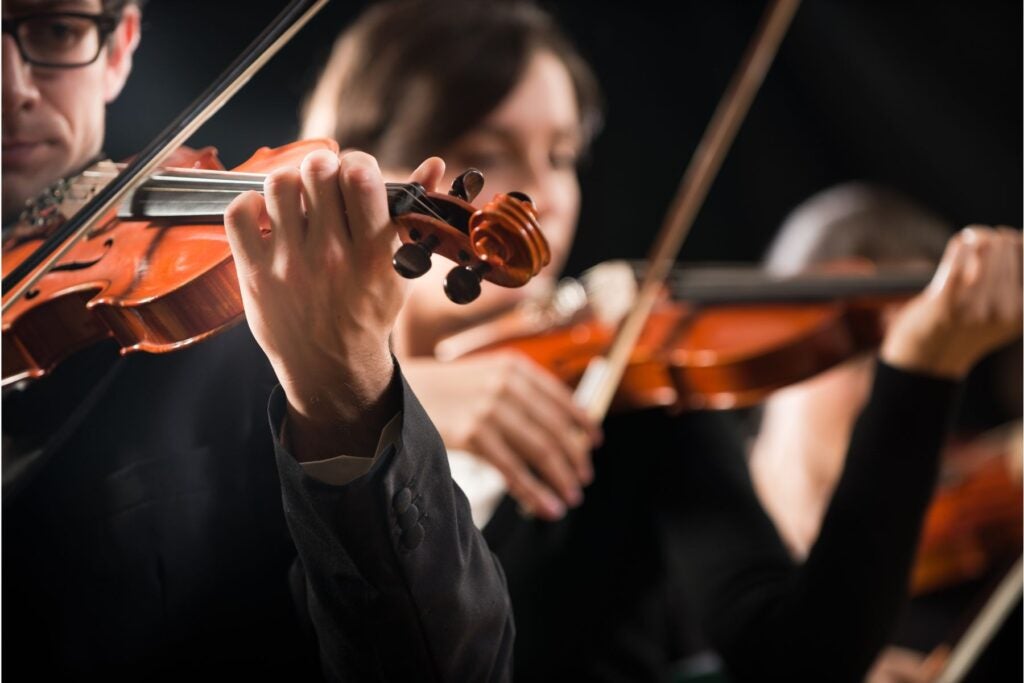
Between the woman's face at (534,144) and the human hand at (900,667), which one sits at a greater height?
the woman's face at (534,144)

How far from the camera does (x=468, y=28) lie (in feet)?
1.77

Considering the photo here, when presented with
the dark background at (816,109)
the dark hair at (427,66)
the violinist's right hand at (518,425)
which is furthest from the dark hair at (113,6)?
the dark background at (816,109)

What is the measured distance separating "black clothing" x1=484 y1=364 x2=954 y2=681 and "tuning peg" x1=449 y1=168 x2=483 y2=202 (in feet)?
0.43

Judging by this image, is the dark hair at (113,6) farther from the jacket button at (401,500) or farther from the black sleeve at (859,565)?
the black sleeve at (859,565)

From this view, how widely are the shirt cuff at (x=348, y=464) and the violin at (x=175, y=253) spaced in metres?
0.04

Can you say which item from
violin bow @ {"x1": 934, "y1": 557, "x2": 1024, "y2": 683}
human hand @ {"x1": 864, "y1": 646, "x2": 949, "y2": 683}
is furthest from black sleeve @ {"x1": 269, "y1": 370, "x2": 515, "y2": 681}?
human hand @ {"x1": 864, "y1": 646, "x2": 949, "y2": 683}

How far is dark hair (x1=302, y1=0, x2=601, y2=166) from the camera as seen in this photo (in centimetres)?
49

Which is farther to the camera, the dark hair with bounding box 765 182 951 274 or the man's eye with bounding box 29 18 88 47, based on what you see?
the dark hair with bounding box 765 182 951 274

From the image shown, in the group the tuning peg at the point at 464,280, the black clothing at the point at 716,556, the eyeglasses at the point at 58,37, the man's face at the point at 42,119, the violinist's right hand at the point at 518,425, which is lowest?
the black clothing at the point at 716,556

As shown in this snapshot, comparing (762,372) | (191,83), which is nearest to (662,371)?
(762,372)

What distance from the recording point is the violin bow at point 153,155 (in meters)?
0.33

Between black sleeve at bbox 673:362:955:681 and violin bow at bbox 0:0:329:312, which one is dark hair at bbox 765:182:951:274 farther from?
violin bow at bbox 0:0:329:312

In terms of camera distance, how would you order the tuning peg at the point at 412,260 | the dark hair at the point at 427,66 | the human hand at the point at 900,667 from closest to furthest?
the tuning peg at the point at 412,260 < the dark hair at the point at 427,66 < the human hand at the point at 900,667

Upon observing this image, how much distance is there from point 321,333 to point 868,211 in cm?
74
